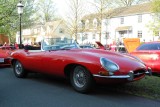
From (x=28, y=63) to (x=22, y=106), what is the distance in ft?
9.68

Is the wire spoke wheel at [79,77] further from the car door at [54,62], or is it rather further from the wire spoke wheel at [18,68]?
the wire spoke wheel at [18,68]

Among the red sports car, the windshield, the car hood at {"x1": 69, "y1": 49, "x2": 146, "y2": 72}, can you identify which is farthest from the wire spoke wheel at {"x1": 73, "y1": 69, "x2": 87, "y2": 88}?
the red sports car

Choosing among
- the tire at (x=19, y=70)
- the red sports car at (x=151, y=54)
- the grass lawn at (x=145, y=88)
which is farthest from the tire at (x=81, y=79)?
the red sports car at (x=151, y=54)

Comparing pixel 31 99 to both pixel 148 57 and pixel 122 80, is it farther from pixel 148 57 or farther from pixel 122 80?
pixel 148 57

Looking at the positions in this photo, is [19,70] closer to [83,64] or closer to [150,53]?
[83,64]

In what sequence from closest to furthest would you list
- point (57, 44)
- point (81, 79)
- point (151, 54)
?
point (81, 79) < point (57, 44) < point (151, 54)

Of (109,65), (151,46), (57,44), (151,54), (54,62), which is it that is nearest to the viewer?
(109,65)

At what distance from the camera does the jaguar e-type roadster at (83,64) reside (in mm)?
5723

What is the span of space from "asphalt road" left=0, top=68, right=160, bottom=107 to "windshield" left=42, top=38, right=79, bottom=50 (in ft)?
3.29

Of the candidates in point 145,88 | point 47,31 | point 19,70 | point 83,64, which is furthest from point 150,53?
point 47,31

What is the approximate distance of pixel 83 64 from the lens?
6.04m

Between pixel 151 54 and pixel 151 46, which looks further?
pixel 151 46

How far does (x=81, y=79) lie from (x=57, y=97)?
728mm

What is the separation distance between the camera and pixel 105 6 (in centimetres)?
3991
